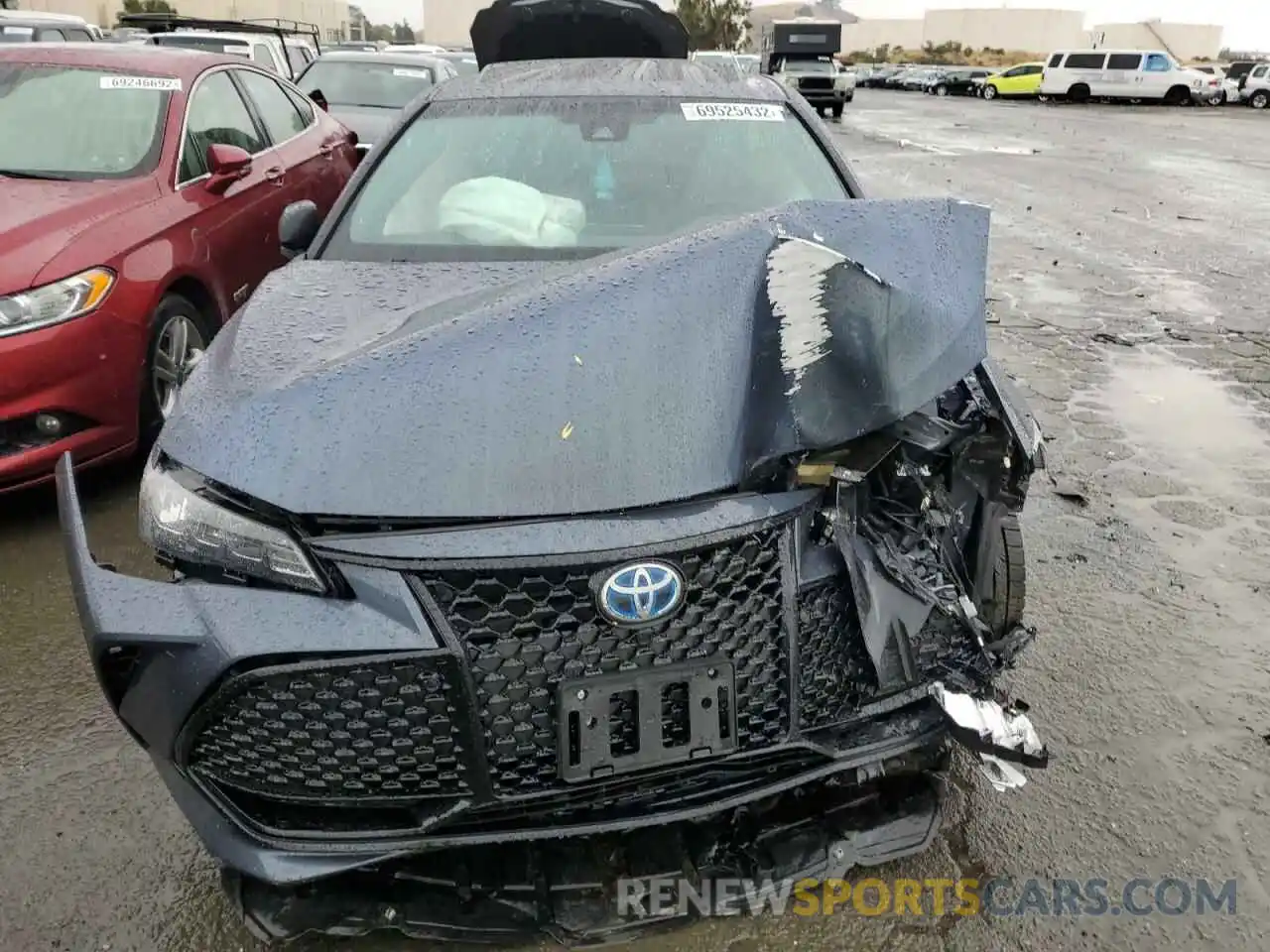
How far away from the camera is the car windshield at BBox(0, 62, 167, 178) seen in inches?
166

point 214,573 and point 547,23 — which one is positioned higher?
point 547,23

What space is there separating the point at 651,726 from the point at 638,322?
2.51 feet

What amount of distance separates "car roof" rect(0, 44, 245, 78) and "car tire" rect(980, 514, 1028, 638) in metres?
4.46

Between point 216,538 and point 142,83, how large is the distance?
393 cm

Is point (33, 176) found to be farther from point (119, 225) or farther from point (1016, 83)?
point (1016, 83)

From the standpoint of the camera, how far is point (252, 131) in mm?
5332

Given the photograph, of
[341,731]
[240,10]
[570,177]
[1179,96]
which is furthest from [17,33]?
[240,10]

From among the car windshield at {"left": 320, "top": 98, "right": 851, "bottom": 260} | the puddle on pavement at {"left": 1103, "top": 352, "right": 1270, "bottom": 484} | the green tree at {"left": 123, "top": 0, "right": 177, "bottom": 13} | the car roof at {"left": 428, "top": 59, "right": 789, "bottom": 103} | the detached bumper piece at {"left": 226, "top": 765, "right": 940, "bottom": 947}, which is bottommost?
the puddle on pavement at {"left": 1103, "top": 352, "right": 1270, "bottom": 484}

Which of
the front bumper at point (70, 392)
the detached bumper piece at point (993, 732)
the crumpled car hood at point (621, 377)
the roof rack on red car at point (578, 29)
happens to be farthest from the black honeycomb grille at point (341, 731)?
the roof rack on red car at point (578, 29)

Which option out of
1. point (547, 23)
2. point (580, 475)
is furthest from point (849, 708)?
point (547, 23)

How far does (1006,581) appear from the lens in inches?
99.0

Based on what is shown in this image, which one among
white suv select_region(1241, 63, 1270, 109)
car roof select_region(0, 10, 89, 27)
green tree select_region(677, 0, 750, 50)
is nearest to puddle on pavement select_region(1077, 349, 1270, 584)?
car roof select_region(0, 10, 89, 27)

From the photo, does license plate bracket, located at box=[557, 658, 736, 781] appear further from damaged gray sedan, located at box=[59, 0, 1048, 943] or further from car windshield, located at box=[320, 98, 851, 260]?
car windshield, located at box=[320, 98, 851, 260]

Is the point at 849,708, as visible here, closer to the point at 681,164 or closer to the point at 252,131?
the point at 681,164
